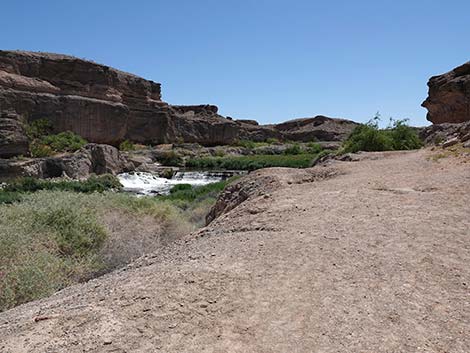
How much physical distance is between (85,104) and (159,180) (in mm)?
15848

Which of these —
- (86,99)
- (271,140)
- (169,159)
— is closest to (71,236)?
(169,159)

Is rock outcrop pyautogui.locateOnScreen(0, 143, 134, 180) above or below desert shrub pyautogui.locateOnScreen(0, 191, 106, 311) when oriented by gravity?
above

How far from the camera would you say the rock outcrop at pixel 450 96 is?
2108cm

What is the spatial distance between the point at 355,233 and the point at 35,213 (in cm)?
775

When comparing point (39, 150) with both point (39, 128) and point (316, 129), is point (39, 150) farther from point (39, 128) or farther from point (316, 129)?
point (316, 129)

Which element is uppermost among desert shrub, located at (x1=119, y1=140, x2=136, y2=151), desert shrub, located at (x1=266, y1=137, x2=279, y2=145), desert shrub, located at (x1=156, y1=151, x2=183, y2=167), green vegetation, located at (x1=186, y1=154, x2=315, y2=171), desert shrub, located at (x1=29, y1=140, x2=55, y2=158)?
desert shrub, located at (x1=266, y1=137, x2=279, y2=145)

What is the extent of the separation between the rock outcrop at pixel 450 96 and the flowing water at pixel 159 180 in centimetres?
1430

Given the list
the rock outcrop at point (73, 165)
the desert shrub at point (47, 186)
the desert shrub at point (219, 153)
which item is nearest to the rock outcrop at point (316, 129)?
the desert shrub at point (219, 153)

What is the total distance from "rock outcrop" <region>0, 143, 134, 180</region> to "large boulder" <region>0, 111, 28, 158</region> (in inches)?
66.5

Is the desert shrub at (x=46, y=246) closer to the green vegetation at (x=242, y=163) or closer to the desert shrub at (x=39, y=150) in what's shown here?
the desert shrub at (x=39, y=150)

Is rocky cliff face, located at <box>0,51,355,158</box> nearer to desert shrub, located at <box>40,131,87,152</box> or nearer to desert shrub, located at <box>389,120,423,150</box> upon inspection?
desert shrub, located at <box>40,131,87,152</box>

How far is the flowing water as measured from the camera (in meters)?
26.7

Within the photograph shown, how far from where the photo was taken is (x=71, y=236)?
9703 millimetres

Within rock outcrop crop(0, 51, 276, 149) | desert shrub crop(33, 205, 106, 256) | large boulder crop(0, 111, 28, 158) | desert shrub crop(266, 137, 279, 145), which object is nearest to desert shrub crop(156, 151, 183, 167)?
rock outcrop crop(0, 51, 276, 149)
